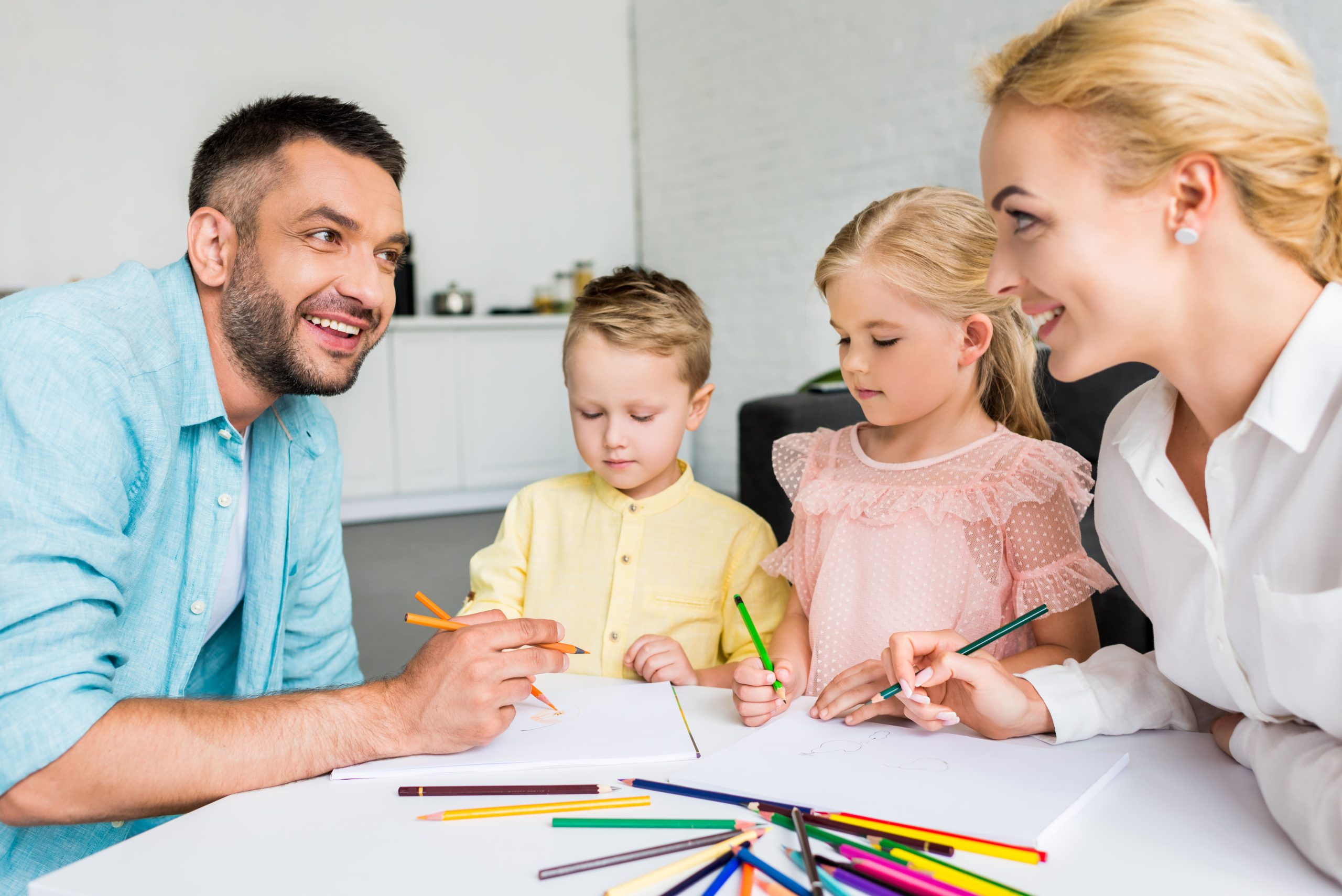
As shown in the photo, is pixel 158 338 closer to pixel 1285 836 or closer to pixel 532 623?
pixel 532 623

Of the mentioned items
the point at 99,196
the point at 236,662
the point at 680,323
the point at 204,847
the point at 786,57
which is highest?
the point at 786,57

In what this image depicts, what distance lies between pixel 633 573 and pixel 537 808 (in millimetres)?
736

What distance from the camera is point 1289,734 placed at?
71cm

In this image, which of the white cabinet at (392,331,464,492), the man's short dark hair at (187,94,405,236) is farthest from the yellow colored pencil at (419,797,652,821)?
the white cabinet at (392,331,464,492)

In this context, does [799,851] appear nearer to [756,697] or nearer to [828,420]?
[756,697]

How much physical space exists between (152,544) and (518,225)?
4.92m

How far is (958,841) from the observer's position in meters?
0.63

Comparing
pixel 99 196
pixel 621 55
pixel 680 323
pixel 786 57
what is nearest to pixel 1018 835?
pixel 680 323

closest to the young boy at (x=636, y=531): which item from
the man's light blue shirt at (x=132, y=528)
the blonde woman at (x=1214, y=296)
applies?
the man's light blue shirt at (x=132, y=528)

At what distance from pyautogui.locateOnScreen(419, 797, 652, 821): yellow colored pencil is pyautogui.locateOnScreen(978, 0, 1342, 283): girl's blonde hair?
1.89 feet

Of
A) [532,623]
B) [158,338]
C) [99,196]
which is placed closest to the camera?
[532,623]

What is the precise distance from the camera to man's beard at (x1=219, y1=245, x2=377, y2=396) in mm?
1284

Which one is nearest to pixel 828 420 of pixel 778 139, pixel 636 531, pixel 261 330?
pixel 636 531

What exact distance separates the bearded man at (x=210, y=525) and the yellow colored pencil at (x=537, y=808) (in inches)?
5.4
